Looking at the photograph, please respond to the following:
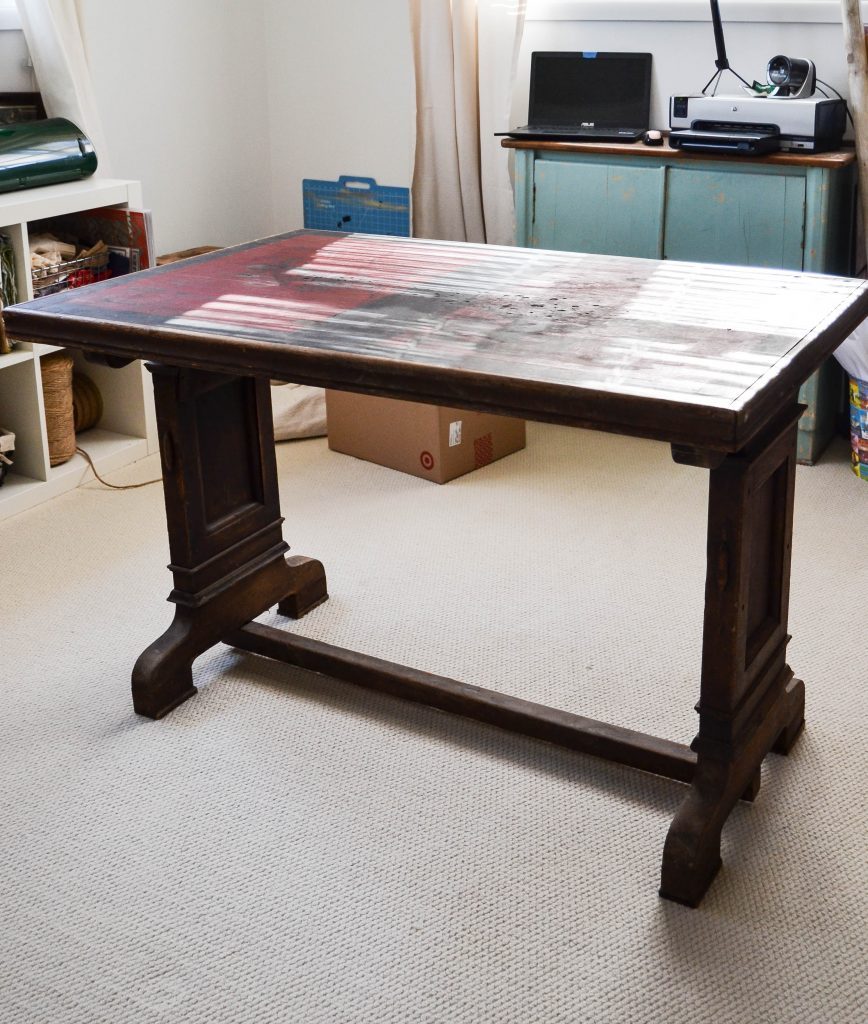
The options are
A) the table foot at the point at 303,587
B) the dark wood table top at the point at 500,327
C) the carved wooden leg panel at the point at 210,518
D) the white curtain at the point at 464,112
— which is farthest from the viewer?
the white curtain at the point at 464,112

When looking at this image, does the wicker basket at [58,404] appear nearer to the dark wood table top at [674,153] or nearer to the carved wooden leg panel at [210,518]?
the carved wooden leg panel at [210,518]

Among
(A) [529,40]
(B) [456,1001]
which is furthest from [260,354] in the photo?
(A) [529,40]

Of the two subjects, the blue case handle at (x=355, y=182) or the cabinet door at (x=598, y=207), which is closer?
the cabinet door at (x=598, y=207)

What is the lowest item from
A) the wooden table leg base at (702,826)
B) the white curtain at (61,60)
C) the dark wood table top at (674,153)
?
the wooden table leg base at (702,826)

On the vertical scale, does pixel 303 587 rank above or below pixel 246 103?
below

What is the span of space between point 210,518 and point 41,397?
3.65 feet

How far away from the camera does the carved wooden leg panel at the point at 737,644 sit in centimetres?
168

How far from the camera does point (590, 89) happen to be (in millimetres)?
3768

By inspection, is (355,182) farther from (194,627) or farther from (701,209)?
(194,627)

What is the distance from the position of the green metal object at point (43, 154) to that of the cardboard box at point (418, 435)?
3.05 ft

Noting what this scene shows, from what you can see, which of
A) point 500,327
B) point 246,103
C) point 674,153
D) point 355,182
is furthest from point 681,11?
point 500,327

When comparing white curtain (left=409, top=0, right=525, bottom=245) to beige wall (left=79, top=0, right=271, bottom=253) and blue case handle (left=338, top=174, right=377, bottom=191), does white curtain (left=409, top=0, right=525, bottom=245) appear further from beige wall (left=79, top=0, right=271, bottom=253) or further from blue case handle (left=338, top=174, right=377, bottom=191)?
beige wall (left=79, top=0, right=271, bottom=253)

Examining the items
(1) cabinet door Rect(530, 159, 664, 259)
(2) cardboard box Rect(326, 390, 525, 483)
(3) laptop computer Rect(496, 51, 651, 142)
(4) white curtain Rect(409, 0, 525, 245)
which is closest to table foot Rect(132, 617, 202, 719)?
(2) cardboard box Rect(326, 390, 525, 483)

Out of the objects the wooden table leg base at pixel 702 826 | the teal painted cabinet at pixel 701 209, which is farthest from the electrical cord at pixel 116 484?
the wooden table leg base at pixel 702 826
